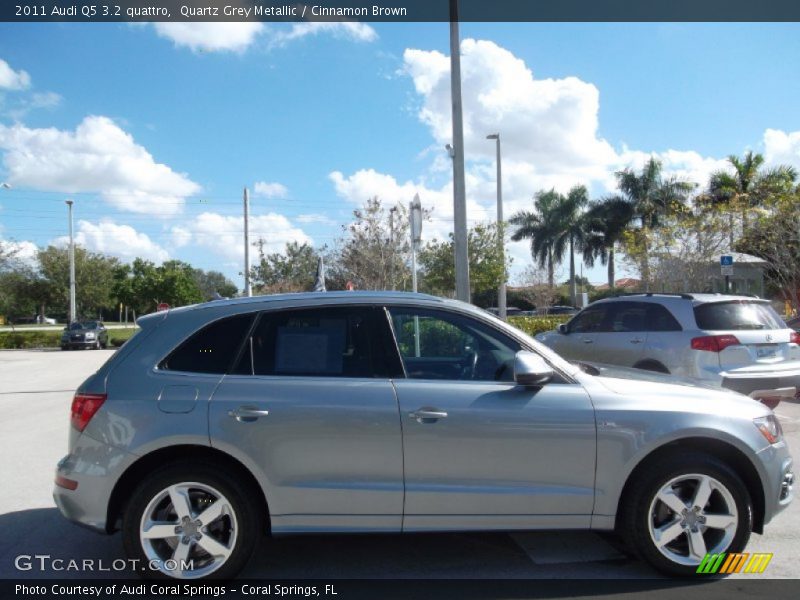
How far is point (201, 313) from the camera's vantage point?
4.35m

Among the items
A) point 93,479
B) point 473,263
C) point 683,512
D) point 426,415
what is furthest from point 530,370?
point 473,263

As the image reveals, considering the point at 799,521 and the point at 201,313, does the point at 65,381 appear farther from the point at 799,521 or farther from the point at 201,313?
the point at 799,521

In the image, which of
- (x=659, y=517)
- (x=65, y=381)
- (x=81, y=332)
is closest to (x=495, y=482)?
(x=659, y=517)

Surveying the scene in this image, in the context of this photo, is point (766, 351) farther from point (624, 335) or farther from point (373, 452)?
point (373, 452)

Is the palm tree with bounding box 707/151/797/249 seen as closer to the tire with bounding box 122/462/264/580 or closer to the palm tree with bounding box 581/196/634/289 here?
the palm tree with bounding box 581/196/634/289

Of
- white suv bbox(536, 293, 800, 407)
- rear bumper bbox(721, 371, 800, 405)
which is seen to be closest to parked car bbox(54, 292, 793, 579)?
white suv bbox(536, 293, 800, 407)

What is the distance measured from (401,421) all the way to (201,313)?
1.46 m

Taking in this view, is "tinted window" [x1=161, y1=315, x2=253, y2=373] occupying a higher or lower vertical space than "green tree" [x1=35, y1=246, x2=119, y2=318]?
lower

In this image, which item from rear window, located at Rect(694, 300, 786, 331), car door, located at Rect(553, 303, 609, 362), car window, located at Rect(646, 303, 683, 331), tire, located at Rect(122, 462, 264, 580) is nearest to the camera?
tire, located at Rect(122, 462, 264, 580)

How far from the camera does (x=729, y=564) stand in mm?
4207

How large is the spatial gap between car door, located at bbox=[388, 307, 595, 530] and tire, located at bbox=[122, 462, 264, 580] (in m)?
0.98

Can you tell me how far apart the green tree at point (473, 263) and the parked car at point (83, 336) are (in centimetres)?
1886

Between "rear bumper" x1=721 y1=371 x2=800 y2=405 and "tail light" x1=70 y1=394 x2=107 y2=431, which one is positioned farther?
"rear bumper" x1=721 y1=371 x2=800 y2=405

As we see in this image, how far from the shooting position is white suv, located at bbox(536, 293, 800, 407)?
307 inches
